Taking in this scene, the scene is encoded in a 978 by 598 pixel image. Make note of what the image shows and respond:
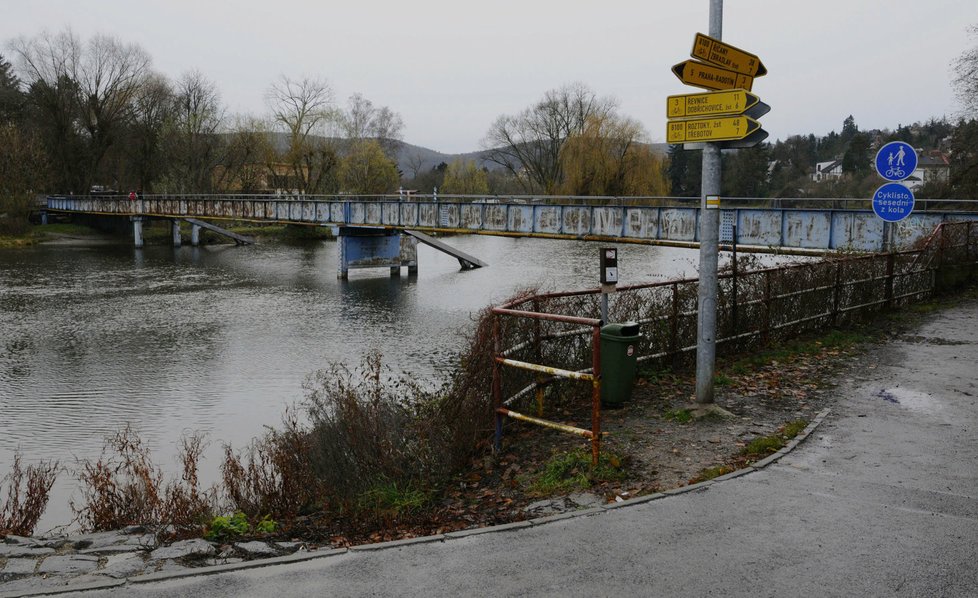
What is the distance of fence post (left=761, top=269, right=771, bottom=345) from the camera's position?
11.0 meters

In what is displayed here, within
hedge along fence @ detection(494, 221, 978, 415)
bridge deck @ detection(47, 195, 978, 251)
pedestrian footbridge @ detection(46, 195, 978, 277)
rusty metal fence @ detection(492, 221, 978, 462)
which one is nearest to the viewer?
rusty metal fence @ detection(492, 221, 978, 462)

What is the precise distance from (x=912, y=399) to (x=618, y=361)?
3.60 metres

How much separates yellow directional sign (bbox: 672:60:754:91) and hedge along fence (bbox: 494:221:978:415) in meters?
2.61

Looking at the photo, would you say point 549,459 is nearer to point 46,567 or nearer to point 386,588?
point 386,588

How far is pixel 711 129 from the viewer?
767cm

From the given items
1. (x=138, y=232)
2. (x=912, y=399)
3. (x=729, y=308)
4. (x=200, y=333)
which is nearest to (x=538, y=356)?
(x=729, y=308)

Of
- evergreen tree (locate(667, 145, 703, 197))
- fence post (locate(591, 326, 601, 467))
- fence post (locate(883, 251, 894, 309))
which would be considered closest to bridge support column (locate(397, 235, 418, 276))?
fence post (locate(883, 251, 894, 309))

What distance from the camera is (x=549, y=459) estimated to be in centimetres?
710

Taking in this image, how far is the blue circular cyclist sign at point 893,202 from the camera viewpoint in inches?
481

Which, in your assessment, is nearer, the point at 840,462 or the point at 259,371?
the point at 840,462

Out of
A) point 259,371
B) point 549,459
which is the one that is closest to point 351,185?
point 259,371

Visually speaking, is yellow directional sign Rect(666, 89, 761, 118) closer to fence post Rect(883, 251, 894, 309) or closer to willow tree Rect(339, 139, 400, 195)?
fence post Rect(883, 251, 894, 309)

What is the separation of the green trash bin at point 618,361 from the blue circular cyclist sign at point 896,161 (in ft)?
21.5

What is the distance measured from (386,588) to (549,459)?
2.73 metres
